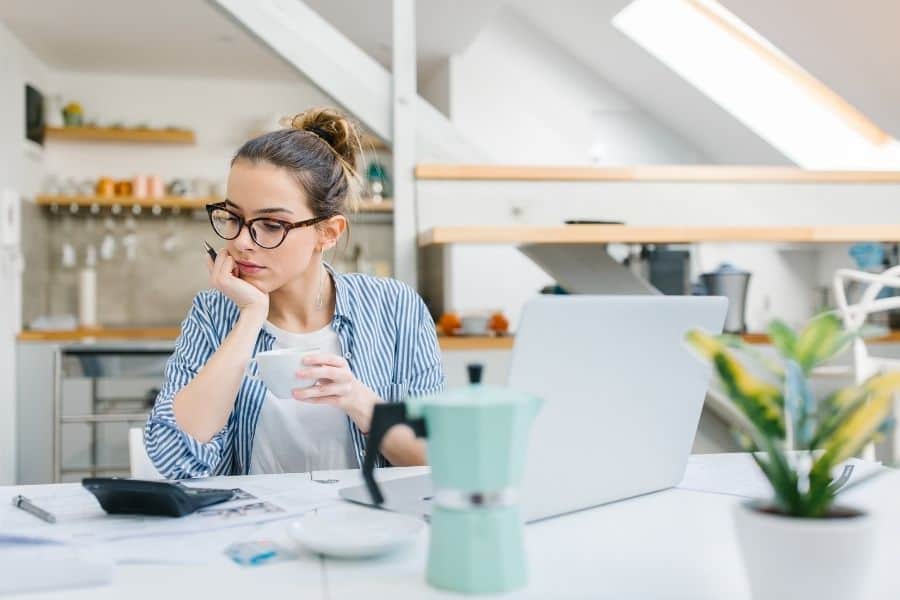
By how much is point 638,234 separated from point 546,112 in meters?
2.83

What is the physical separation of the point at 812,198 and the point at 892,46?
0.85 meters


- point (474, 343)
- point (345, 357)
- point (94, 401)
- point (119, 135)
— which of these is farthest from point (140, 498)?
point (119, 135)

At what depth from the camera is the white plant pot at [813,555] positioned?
2.18ft

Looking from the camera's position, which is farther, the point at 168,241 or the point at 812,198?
the point at 168,241

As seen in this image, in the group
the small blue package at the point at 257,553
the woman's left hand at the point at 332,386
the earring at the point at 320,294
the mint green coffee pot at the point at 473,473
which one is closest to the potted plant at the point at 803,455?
the mint green coffee pot at the point at 473,473

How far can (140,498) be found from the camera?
1.02 metres

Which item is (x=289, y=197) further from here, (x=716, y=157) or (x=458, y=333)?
(x=716, y=157)

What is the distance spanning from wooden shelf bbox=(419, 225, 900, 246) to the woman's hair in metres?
0.98

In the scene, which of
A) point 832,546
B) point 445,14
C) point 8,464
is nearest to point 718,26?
point 445,14

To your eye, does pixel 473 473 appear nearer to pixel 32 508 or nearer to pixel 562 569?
pixel 562 569

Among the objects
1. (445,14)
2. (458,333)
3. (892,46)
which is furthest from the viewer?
(445,14)

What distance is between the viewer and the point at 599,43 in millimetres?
4859

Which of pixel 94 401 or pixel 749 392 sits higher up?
pixel 749 392

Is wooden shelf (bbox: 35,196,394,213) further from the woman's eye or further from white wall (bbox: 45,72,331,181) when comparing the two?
the woman's eye
